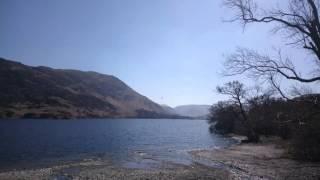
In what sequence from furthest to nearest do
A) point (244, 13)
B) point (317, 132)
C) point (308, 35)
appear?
point (317, 132), point (244, 13), point (308, 35)

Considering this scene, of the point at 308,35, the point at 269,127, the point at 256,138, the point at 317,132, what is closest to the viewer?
the point at 308,35

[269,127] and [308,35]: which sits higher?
[308,35]

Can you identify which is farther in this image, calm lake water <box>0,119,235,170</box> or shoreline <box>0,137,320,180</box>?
calm lake water <box>0,119,235,170</box>

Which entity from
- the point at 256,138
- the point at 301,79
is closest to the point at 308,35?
the point at 301,79

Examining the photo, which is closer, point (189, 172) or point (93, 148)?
point (189, 172)

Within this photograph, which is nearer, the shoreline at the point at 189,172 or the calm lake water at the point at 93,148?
the shoreline at the point at 189,172

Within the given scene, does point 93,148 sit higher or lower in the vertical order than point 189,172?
lower

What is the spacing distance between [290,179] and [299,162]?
A: 991 cm

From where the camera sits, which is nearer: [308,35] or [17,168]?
[308,35]

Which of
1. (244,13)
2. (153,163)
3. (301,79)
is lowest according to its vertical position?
(153,163)

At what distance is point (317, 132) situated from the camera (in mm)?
34188

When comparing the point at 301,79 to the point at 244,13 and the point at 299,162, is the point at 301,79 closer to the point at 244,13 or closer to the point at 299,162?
the point at 244,13

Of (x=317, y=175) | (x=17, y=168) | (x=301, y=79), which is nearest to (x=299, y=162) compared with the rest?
(x=317, y=175)

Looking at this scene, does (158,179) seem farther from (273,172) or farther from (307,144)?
(307,144)
